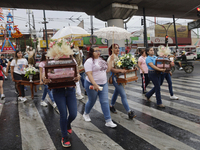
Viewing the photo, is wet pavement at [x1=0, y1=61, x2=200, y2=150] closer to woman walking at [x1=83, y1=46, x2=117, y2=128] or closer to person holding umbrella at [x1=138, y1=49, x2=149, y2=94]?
woman walking at [x1=83, y1=46, x2=117, y2=128]

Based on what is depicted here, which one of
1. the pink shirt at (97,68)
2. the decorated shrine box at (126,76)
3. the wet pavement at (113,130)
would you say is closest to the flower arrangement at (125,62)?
the decorated shrine box at (126,76)

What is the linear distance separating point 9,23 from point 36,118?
28884 millimetres

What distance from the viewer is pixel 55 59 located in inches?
138

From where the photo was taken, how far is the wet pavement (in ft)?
11.8

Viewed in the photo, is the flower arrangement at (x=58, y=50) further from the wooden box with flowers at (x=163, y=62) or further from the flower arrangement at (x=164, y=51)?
the flower arrangement at (x=164, y=51)

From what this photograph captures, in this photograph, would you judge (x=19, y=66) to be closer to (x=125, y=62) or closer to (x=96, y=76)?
(x=96, y=76)

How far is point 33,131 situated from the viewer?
439 centimetres

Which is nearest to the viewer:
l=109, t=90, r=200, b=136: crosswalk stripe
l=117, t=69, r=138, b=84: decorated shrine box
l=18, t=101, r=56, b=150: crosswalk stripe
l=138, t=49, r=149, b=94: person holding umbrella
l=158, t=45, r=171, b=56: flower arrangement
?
l=18, t=101, r=56, b=150: crosswalk stripe

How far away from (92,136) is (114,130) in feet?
1.87

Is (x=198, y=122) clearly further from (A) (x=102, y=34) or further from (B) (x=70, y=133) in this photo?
(A) (x=102, y=34)

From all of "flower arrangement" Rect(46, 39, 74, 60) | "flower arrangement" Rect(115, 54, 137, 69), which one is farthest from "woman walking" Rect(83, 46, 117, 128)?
"flower arrangement" Rect(46, 39, 74, 60)

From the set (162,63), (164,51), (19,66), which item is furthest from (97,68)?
(19,66)

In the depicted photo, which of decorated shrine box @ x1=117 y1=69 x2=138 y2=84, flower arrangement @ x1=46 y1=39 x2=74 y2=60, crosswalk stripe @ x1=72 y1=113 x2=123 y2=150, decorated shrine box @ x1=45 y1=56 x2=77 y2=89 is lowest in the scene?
crosswalk stripe @ x1=72 y1=113 x2=123 y2=150

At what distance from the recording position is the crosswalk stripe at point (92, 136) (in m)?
3.55
